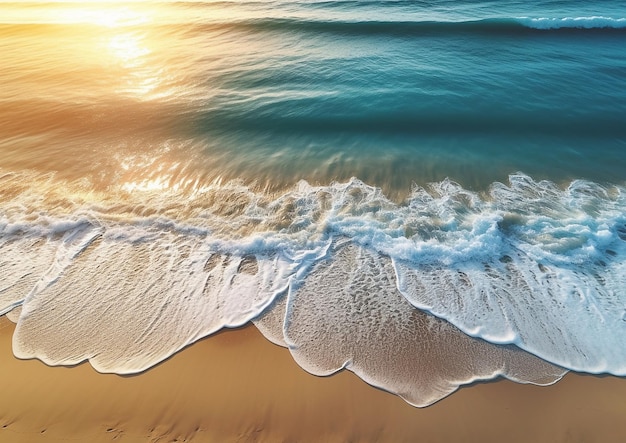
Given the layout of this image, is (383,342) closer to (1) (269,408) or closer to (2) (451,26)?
(1) (269,408)

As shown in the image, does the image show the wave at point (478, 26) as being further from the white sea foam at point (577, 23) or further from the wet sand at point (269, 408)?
the wet sand at point (269, 408)

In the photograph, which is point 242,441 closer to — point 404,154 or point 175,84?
point 404,154

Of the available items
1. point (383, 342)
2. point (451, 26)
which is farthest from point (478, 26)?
point (383, 342)

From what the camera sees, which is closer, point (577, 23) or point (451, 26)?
point (451, 26)

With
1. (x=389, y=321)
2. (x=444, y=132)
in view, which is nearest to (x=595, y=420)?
(x=389, y=321)

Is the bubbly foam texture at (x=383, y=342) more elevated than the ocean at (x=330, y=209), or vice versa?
the ocean at (x=330, y=209)

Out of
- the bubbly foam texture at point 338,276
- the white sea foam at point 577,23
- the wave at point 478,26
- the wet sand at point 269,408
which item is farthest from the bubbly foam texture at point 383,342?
the white sea foam at point 577,23
